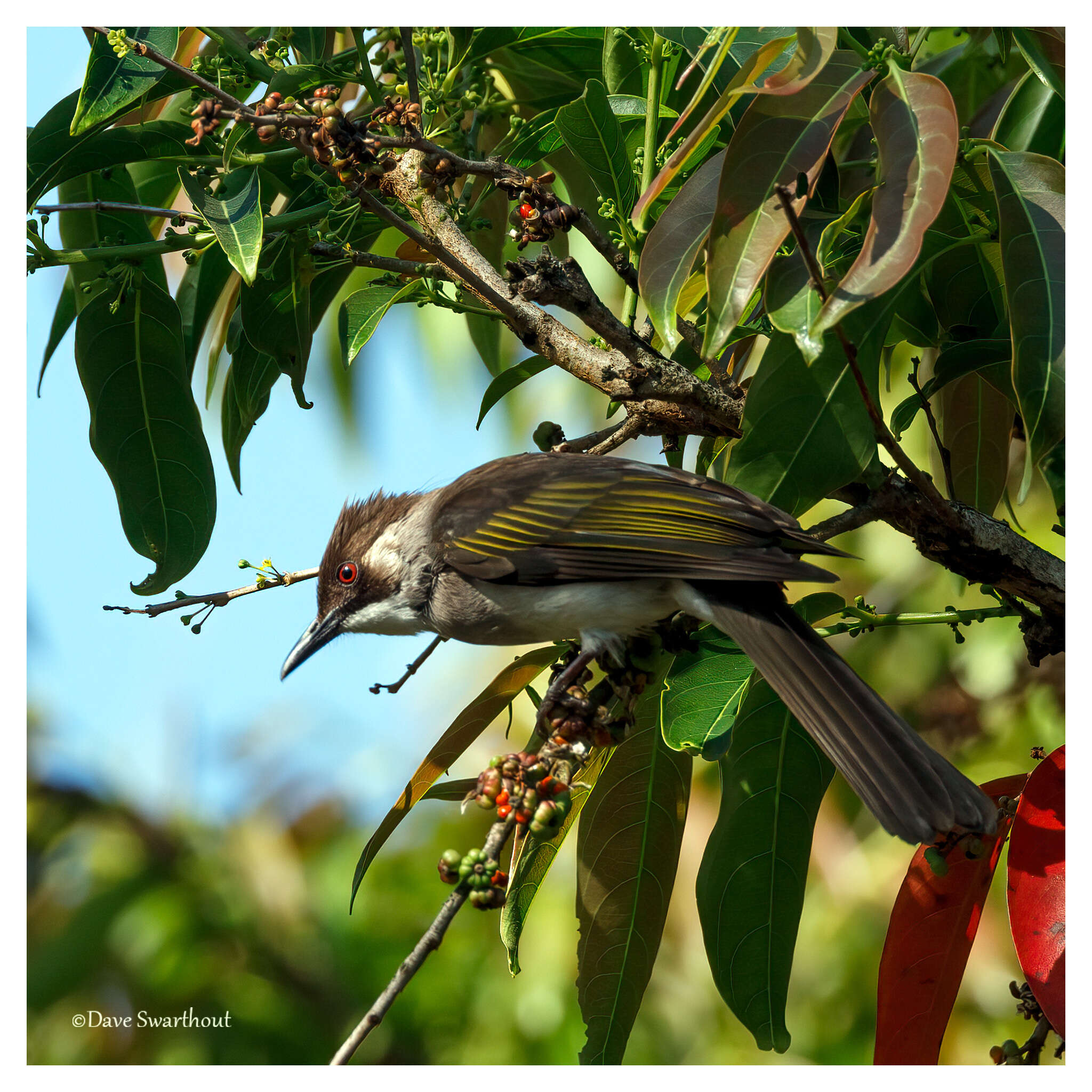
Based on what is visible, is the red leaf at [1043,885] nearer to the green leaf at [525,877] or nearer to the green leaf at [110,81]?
the green leaf at [525,877]

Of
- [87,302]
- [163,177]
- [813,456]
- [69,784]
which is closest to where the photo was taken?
[813,456]

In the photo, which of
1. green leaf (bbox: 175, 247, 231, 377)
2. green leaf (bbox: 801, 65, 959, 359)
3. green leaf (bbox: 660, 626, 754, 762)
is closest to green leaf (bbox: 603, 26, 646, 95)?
green leaf (bbox: 801, 65, 959, 359)

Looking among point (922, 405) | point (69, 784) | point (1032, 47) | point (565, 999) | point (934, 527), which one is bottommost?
point (565, 999)

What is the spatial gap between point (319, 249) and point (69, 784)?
9.06ft

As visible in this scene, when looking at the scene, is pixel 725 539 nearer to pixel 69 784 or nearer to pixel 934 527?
pixel 934 527

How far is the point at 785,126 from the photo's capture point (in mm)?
1705

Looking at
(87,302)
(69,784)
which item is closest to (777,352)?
(87,302)

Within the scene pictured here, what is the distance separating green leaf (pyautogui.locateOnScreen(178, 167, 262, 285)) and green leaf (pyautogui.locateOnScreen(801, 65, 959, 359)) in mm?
956

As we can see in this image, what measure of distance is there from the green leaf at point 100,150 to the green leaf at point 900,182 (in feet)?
4.37

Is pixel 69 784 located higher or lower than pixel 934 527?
lower

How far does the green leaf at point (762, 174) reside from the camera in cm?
160

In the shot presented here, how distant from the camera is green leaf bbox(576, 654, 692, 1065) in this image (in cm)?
217

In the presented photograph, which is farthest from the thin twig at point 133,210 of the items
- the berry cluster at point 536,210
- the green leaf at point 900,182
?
the green leaf at point 900,182

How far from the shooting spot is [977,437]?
240cm
